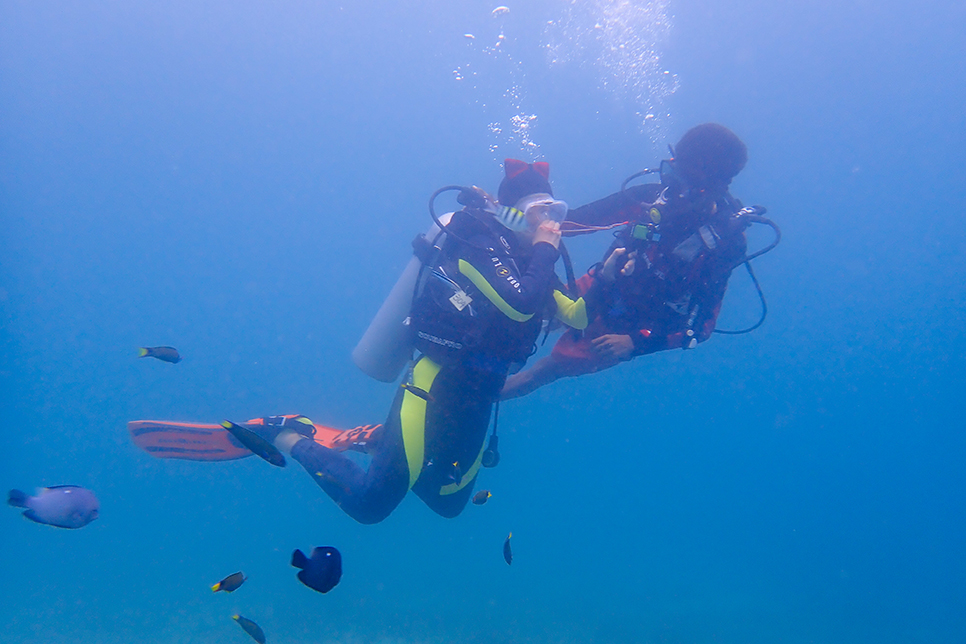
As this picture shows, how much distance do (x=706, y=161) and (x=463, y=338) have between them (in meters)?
2.55

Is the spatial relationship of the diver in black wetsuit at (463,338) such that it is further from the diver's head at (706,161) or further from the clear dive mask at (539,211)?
the diver's head at (706,161)

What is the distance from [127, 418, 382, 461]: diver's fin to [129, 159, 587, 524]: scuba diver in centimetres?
65

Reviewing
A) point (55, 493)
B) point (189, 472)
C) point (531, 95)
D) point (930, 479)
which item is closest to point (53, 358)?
point (189, 472)

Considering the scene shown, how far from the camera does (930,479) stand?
130ft

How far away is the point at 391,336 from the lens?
4.53 metres

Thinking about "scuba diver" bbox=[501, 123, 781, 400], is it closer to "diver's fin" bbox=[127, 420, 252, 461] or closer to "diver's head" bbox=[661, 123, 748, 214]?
"diver's head" bbox=[661, 123, 748, 214]

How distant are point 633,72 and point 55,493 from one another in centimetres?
1616

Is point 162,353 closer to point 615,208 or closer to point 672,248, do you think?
point 615,208

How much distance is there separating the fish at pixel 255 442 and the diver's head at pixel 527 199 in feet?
7.19

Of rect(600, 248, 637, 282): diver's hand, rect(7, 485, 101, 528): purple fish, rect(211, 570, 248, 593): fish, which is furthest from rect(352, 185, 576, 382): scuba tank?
rect(7, 485, 101, 528): purple fish

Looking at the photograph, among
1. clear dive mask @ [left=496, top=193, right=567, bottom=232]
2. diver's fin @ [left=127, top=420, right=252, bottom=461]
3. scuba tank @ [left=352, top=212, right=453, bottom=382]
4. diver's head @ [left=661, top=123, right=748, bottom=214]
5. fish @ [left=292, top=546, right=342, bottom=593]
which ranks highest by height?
diver's head @ [left=661, top=123, right=748, bottom=214]

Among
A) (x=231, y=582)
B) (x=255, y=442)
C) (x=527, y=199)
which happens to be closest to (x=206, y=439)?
(x=231, y=582)

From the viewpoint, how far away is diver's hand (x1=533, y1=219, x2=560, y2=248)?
139 inches

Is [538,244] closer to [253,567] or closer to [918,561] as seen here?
[253,567]
